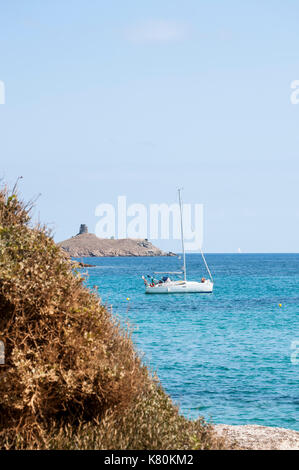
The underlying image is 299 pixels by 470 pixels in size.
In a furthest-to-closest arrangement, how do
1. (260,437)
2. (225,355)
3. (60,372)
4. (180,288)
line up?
(180,288)
(225,355)
(260,437)
(60,372)

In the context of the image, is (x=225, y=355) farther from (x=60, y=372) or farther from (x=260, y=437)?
(x=60, y=372)

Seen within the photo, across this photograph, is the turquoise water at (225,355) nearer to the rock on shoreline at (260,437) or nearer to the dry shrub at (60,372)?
the dry shrub at (60,372)

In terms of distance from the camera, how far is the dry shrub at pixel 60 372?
7.95 metres

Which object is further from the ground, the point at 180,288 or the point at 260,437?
the point at 180,288

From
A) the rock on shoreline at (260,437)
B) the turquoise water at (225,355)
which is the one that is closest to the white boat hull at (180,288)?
the turquoise water at (225,355)

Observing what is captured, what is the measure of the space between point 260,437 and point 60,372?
19.0ft

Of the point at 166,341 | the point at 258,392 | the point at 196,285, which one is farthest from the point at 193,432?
the point at 196,285

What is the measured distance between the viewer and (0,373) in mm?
7984

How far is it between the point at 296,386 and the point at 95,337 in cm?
1542

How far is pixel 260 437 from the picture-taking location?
12055mm

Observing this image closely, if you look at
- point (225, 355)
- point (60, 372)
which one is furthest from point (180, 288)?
point (60, 372)

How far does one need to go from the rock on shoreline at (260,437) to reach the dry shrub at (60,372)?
230 centimetres

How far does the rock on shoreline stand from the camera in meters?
11.1

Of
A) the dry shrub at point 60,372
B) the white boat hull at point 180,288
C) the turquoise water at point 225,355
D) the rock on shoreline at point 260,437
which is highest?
the dry shrub at point 60,372
